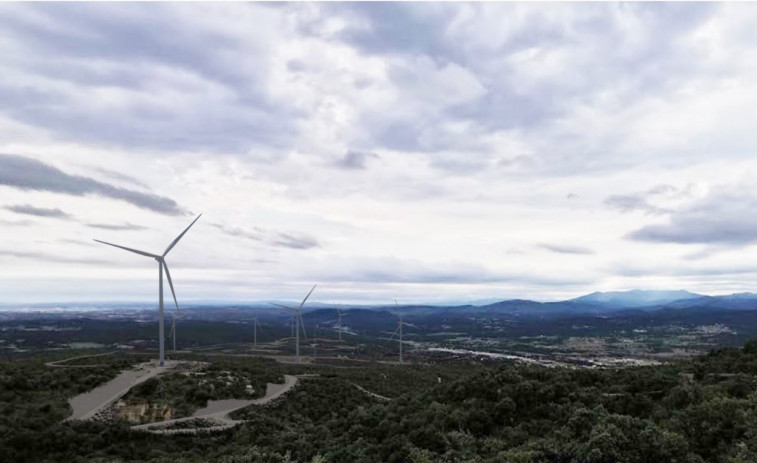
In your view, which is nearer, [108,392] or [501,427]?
[501,427]

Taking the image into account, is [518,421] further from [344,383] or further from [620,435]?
[344,383]

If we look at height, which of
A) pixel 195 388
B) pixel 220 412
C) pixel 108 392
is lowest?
pixel 220 412

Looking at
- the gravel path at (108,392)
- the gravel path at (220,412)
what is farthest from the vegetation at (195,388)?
the gravel path at (108,392)

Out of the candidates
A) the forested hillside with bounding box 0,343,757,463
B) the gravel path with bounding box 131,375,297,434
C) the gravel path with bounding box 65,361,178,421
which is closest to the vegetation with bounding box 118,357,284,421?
the gravel path with bounding box 131,375,297,434

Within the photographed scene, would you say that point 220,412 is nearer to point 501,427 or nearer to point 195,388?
point 195,388

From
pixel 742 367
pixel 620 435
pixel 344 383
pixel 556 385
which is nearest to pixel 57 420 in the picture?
pixel 344 383

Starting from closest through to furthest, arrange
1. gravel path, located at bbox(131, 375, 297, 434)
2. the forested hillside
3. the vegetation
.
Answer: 1. the forested hillside
2. gravel path, located at bbox(131, 375, 297, 434)
3. the vegetation

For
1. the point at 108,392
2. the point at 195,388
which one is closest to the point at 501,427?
the point at 195,388

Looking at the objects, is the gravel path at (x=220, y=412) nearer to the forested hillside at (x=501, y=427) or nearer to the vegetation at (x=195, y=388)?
the vegetation at (x=195, y=388)

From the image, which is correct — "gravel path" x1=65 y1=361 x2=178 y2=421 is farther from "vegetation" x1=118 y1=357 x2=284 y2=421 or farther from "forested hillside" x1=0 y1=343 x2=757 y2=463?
"vegetation" x1=118 y1=357 x2=284 y2=421

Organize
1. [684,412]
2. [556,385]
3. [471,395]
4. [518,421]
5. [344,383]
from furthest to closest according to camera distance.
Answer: [344,383], [471,395], [556,385], [518,421], [684,412]

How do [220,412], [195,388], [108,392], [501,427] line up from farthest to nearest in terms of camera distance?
1. [195,388]
2. [108,392]
3. [220,412]
4. [501,427]
